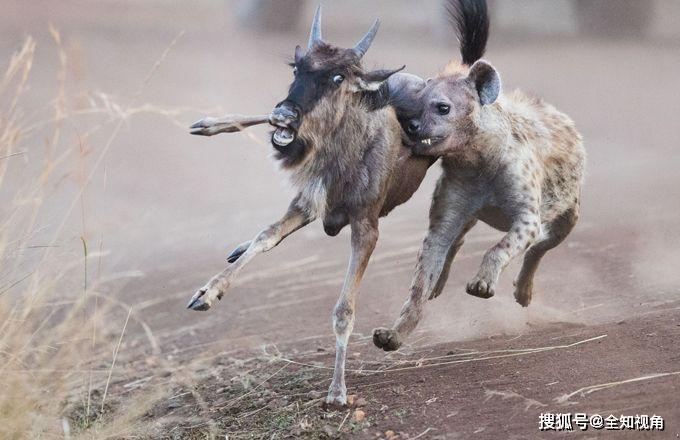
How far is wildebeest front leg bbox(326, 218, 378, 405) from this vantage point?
15.6 ft

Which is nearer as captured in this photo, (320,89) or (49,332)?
(320,89)

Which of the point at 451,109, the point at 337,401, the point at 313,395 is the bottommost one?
the point at 313,395

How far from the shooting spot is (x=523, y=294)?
609 cm

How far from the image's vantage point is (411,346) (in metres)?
5.88

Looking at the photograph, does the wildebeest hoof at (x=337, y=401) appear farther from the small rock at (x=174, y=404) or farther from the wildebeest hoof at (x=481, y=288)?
the small rock at (x=174, y=404)

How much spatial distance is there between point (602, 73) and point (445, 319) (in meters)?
9.48

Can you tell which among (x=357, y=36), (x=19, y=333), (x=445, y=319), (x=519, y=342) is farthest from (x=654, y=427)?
(x=357, y=36)

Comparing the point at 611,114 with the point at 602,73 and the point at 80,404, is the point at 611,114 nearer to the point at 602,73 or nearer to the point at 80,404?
the point at 602,73

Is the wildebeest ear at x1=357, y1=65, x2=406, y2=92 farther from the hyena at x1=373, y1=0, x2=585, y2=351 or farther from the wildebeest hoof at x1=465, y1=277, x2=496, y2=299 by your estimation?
the wildebeest hoof at x1=465, y1=277, x2=496, y2=299

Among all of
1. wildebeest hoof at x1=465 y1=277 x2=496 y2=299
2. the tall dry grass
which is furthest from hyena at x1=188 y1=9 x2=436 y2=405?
the tall dry grass

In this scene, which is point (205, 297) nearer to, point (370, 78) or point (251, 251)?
point (251, 251)

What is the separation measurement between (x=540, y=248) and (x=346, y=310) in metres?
1.66

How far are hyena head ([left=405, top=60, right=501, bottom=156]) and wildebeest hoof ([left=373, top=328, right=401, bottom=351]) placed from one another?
0.96 m

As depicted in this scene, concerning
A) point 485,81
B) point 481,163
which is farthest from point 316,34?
point 481,163
